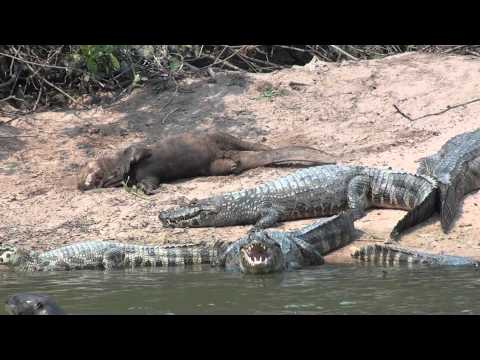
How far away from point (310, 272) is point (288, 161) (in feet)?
10.2

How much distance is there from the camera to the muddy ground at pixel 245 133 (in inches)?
330

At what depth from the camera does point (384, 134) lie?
10.5 m

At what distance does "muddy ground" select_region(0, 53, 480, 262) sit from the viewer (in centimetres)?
838

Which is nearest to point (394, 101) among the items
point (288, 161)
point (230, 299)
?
point (288, 161)

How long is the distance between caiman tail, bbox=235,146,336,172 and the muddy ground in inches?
5.4

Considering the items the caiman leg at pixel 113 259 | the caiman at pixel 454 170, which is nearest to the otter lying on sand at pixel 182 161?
the caiman at pixel 454 170

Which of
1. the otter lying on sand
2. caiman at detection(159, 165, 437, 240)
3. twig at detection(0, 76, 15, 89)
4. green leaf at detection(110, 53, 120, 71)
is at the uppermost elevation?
green leaf at detection(110, 53, 120, 71)

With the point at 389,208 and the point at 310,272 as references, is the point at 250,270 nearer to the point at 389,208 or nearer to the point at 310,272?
the point at 310,272

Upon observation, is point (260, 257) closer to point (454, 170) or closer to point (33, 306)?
point (33, 306)

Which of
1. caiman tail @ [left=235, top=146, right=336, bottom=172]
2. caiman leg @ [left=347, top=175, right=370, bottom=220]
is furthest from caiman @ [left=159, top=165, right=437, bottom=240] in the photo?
caiman tail @ [left=235, top=146, right=336, bottom=172]

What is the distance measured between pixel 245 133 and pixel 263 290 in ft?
17.4

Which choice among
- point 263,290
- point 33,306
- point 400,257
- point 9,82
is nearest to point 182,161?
point 9,82

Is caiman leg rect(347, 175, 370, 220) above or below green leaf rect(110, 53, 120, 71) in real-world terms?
below

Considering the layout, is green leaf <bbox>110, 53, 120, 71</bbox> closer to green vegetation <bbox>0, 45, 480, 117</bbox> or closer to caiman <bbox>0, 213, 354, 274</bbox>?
green vegetation <bbox>0, 45, 480, 117</bbox>
